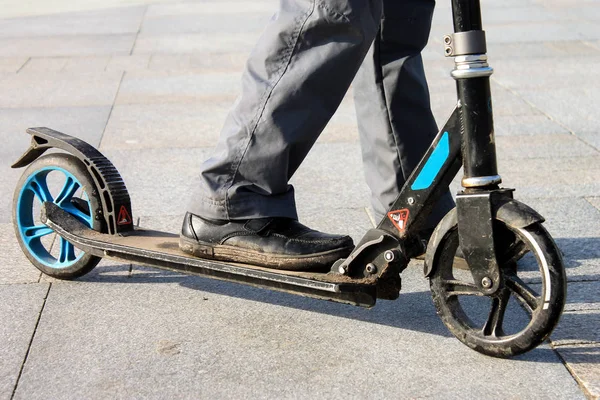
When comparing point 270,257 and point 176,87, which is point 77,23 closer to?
point 176,87

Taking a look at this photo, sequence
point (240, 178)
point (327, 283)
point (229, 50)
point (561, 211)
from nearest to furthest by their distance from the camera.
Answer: point (327, 283) → point (240, 178) → point (561, 211) → point (229, 50)

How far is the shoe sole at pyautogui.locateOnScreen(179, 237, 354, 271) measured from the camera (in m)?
3.01

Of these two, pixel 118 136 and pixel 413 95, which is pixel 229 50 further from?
pixel 413 95

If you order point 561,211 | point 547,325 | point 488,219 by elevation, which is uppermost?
point 488,219

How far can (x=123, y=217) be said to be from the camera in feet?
11.4

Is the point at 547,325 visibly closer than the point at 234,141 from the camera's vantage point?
Yes

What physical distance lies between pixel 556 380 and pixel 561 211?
173 centimetres

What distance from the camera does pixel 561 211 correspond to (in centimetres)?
429

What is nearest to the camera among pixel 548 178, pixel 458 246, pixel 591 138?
pixel 458 246

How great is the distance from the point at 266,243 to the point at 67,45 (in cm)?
722

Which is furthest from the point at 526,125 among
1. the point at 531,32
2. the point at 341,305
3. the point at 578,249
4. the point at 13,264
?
the point at 531,32

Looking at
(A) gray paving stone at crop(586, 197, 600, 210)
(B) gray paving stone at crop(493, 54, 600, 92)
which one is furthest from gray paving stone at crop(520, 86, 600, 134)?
(A) gray paving stone at crop(586, 197, 600, 210)

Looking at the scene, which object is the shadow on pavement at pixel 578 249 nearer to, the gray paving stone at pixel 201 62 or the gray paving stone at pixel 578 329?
the gray paving stone at pixel 578 329

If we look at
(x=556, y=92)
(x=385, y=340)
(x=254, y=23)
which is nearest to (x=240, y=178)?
(x=385, y=340)
